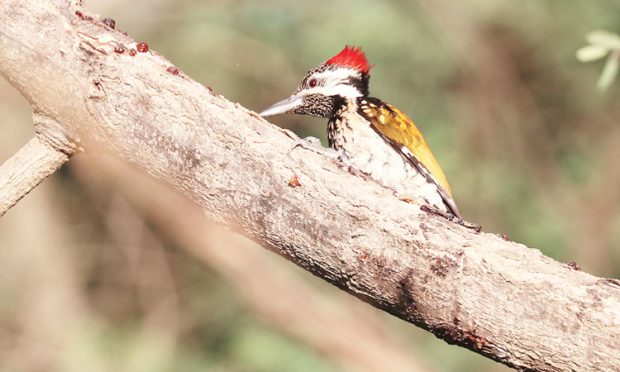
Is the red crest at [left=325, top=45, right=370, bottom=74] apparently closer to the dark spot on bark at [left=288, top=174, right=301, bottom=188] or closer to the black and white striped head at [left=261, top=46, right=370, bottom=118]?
the black and white striped head at [left=261, top=46, right=370, bottom=118]

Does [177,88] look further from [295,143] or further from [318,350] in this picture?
[318,350]

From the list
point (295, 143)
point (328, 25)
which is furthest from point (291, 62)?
point (295, 143)

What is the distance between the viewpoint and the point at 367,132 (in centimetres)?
371

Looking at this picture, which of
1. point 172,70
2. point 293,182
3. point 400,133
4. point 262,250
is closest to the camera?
point 293,182

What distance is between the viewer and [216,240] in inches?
295

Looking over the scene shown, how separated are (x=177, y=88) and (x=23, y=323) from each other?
17.0ft

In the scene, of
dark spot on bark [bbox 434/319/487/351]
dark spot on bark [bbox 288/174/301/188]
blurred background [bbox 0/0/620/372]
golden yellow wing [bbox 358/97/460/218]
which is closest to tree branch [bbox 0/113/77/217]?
dark spot on bark [bbox 288/174/301/188]

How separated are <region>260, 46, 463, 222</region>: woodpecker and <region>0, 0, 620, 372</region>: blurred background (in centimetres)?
317

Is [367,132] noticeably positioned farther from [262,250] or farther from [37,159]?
[262,250]

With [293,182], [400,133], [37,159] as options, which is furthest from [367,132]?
[37,159]

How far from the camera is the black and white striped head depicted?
406cm

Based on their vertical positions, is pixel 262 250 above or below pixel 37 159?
above

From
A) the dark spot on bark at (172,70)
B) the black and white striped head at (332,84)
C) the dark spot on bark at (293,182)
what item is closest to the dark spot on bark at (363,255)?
the dark spot on bark at (293,182)

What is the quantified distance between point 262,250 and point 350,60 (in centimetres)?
376
